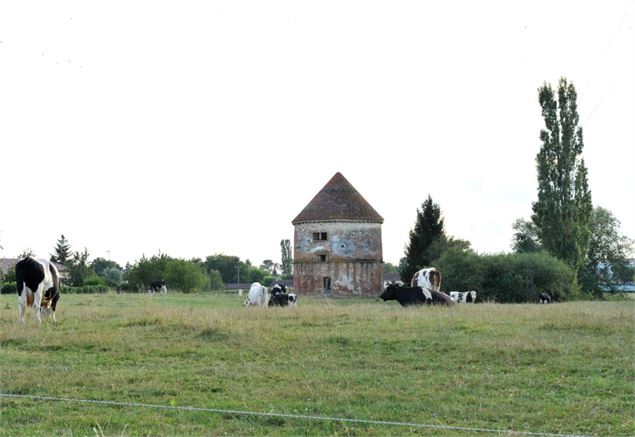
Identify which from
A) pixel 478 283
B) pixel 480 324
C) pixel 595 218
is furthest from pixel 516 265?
pixel 595 218

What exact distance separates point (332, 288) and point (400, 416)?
40.2m

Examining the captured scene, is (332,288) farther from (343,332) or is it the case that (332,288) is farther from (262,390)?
(262,390)

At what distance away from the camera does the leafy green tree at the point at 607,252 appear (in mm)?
72812

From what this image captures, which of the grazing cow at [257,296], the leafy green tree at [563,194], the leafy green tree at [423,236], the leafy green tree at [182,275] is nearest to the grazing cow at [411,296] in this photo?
the grazing cow at [257,296]

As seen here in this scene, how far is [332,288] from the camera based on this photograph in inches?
1887

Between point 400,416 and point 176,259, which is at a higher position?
point 176,259

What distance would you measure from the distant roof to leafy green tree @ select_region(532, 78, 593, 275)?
9.77m

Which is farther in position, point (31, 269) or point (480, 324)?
point (31, 269)

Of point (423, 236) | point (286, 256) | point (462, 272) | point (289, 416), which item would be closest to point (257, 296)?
point (462, 272)

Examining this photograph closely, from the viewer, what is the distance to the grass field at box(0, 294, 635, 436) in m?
7.60

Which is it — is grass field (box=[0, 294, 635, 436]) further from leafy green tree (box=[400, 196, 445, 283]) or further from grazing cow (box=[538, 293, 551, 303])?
leafy green tree (box=[400, 196, 445, 283])

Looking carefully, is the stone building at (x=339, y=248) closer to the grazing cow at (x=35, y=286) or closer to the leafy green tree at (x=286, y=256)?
the grazing cow at (x=35, y=286)

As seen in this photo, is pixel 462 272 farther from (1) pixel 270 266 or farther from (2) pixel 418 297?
(1) pixel 270 266

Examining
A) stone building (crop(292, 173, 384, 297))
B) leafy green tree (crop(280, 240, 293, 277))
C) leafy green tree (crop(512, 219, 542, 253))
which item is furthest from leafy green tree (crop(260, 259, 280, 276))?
stone building (crop(292, 173, 384, 297))
